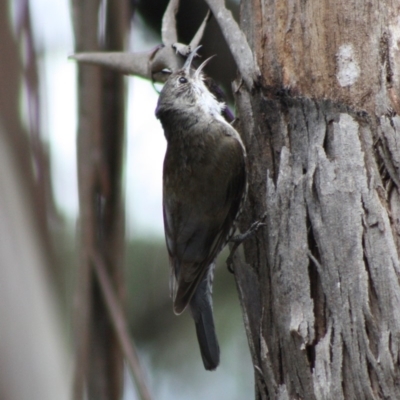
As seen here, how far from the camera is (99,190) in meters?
3.10

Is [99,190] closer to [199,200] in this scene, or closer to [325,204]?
[199,200]

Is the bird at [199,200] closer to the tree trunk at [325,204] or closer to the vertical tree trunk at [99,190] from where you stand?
the vertical tree trunk at [99,190]

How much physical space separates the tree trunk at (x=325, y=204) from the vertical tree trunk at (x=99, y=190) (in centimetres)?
61

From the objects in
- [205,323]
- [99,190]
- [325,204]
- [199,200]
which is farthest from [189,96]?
[325,204]

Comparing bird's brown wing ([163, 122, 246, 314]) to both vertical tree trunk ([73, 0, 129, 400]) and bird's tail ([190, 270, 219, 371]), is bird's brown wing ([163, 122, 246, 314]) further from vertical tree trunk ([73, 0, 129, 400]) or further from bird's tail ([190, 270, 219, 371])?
vertical tree trunk ([73, 0, 129, 400])

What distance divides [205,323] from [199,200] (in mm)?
618

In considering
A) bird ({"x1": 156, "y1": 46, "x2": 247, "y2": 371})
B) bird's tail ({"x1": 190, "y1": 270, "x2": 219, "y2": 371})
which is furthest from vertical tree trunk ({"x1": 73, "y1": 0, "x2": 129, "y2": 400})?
bird's tail ({"x1": 190, "y1": 270, "x2": 219, "y2": 371})

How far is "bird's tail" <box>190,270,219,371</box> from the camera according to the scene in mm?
3373

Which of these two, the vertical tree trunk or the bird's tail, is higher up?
the vertical tree trunk

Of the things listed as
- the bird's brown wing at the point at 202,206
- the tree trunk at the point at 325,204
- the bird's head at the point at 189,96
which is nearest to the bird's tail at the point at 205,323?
the bird's brown wing at the point at 202,206

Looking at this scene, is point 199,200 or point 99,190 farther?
point 199,200

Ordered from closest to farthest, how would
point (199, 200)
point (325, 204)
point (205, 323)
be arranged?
point (325, 204) < point (205, 323) < point (199, 200)

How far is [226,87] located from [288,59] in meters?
1.57

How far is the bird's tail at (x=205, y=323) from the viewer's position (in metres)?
3.37
